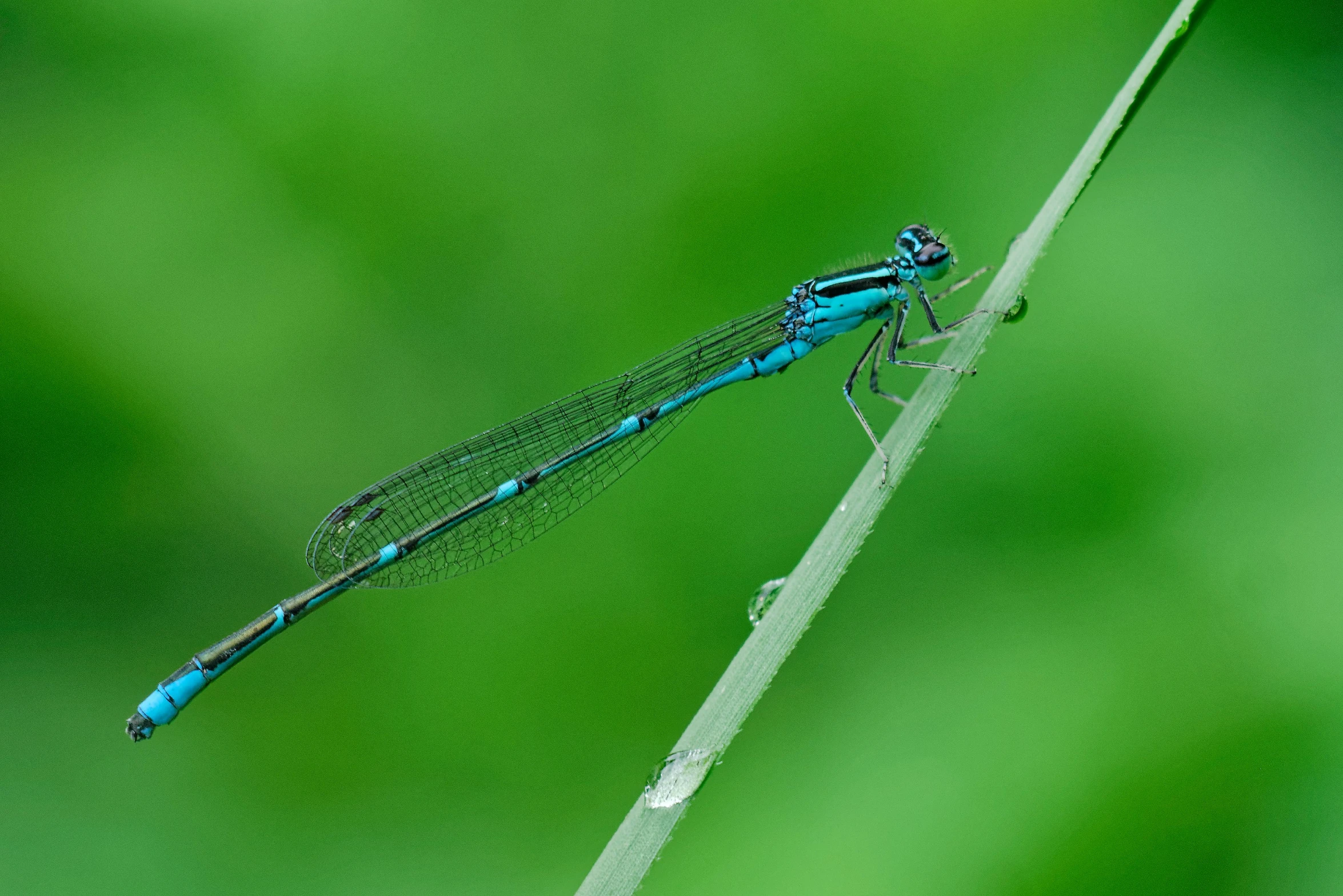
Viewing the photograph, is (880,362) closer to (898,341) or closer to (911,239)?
(898,341)

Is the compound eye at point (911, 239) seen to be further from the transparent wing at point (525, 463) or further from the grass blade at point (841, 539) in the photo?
the grass blade at point (841, 539)

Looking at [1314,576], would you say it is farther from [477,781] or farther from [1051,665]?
[477,781]

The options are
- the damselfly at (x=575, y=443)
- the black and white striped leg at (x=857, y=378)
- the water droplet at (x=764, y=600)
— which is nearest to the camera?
the water droplet at (x=764, y=600)

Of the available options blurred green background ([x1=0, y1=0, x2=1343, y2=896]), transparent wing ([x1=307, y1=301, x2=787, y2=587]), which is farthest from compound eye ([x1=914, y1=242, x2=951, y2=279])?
transparent wing ([x1=307, y1=301, x2=787, y2=587])

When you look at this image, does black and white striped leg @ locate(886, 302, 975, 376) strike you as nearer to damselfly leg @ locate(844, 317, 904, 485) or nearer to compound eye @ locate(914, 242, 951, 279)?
damselfly leg @ locate(844, 317, 904, 485)

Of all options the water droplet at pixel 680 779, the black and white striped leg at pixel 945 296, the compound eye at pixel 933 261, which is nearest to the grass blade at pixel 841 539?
the water droplet at pixel 680 779

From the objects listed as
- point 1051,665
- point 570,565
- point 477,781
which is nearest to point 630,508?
point 570,565
